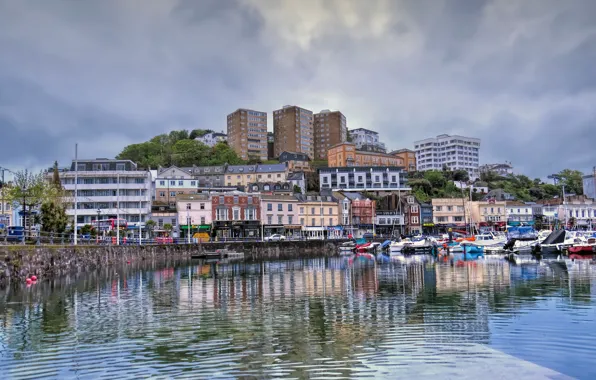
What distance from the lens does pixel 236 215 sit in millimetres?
107562

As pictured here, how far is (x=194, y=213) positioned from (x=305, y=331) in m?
89.1

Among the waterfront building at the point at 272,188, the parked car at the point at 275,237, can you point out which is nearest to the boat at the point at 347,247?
the parked car at the point at 275,237

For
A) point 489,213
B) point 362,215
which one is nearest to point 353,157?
point 362,215

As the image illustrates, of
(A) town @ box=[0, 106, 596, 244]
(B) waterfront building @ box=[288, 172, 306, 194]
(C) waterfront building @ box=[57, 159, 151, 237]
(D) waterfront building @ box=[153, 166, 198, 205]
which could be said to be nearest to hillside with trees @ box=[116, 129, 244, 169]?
(A) town @ box=[0, 106, 596, 244]

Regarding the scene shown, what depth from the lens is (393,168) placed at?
6053 inches

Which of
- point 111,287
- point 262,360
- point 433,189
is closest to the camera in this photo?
point 262,360

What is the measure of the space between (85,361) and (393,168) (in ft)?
471

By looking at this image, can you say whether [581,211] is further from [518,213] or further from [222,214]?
[222,214]

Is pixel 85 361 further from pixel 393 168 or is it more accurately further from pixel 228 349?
pixel 393 168

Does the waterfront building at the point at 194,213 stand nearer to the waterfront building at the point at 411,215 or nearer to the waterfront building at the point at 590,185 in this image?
the waterfront building at the point at 411,215

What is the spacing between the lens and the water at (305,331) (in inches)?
548

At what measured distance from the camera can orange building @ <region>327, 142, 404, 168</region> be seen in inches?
6919

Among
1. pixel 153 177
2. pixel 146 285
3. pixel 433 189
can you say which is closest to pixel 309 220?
pixel 153 177

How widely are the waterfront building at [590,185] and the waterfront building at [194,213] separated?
12127cm
